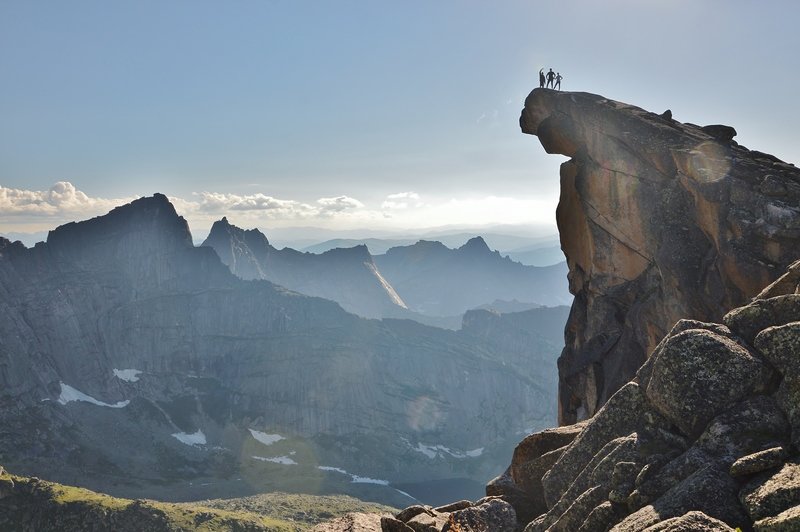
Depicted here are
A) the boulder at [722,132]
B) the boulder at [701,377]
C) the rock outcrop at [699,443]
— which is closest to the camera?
the rock outcrop at [699,443]

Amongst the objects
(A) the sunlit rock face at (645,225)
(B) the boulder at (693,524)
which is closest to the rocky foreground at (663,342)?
(B) the boulder at (693,524)

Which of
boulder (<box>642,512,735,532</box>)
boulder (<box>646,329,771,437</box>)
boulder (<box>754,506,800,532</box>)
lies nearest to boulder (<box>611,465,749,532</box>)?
boulder (<box>642,512,735,532</box>)

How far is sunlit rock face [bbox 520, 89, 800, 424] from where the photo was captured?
46.6 meters

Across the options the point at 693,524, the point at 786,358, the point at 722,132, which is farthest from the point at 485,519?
the point at 722,132

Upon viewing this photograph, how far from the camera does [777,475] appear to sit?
59.4ft

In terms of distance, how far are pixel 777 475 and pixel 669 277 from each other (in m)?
36.9

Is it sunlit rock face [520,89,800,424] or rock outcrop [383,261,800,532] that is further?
sunlit rock face [520,89,800,424]

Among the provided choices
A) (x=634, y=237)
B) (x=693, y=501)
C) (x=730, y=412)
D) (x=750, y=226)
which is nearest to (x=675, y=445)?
(x=730, y=412)

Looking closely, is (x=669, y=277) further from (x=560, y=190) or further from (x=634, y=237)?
(x=560, y=190)

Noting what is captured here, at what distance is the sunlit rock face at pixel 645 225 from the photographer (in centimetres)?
4662

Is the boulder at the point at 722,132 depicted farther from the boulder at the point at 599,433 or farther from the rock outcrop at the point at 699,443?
the boulder at the point at 599,433

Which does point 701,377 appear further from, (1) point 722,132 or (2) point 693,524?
(1) point 722,132

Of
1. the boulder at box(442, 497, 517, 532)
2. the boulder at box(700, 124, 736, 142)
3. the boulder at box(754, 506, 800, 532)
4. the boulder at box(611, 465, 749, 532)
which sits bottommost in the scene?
the boulder at box(442, 497, 517, 532)

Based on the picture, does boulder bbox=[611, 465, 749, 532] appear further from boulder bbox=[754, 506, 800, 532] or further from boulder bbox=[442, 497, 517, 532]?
boulder bbox=[442, 497, 517, 532]
